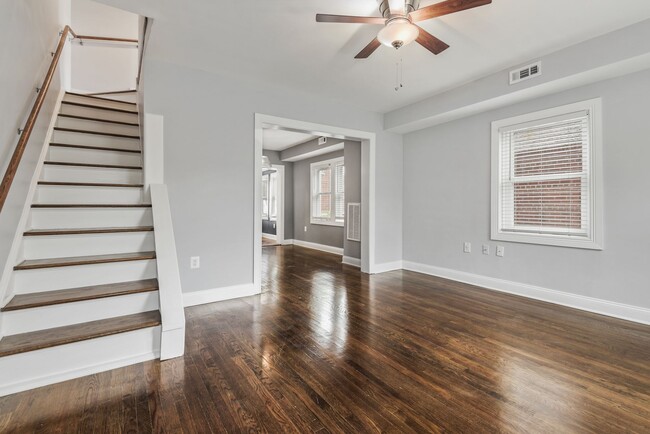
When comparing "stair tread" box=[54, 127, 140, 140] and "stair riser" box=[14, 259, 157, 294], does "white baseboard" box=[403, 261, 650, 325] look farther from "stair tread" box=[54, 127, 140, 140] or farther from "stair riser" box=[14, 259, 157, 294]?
"stair tread" box=[54, 127, 140, 140]

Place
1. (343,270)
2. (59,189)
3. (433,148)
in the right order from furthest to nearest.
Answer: (343,270) → (433,148) → (59,189)

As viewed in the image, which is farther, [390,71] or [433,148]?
[433,148]

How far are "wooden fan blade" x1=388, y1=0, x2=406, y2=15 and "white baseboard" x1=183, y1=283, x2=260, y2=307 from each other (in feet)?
10.1

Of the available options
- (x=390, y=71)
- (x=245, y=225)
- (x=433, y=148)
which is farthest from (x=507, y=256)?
(x=245, y=225)

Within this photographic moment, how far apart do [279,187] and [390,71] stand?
17.3ft

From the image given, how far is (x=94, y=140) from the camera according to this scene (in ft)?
11.4

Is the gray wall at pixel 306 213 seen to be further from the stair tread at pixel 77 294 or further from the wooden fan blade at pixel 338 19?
the stair tread at pixel 77 294

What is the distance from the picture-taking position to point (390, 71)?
3.41 m

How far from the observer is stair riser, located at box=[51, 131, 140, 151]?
329 cm

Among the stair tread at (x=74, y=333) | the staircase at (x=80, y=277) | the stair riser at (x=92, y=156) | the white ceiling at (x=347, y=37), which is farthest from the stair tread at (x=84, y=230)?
the white ceiling at (x=347, y=37)

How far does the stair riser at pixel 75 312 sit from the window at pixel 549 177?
4.00 meters

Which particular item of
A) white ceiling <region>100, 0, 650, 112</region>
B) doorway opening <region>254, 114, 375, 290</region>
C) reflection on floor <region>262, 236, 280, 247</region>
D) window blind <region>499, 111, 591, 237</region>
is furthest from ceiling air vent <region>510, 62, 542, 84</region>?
reflection on floor <region>262, 236, 280, 247</region>

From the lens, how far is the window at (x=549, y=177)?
3.14m

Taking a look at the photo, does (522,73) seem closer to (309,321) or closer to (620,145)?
(620,145)
